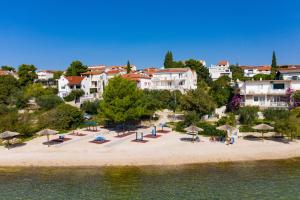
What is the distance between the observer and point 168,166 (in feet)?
84.1

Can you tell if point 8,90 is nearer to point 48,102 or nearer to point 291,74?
point 48,102

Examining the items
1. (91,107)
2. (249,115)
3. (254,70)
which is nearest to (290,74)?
(249,115)

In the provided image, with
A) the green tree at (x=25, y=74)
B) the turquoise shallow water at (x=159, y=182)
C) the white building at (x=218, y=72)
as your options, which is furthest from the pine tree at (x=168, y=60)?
the turquoise shallow water at (x=159, y=182)

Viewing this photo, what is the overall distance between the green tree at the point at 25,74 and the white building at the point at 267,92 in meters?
66.8

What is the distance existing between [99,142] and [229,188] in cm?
1855

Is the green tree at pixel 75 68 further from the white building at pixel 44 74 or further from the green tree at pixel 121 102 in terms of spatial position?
the green tree at pixel 121 102

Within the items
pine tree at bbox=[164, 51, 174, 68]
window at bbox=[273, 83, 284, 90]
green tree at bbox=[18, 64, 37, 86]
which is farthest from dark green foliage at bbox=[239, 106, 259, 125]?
green tree at bbox=[18, 64, 37, 86]

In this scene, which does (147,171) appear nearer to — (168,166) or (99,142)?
(168,166)

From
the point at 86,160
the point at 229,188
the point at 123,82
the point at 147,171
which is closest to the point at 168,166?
the point at 147,171

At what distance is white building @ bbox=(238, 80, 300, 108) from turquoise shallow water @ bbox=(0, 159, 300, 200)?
2293 centimetres

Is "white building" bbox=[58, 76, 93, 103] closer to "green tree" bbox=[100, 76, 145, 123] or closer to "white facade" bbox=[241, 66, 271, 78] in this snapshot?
"green tree" bbox=[100, 76, 145, 123]

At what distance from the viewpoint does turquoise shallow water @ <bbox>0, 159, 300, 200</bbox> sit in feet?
63.9

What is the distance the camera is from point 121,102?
38.9 metres

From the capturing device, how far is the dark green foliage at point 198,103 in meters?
44.4
